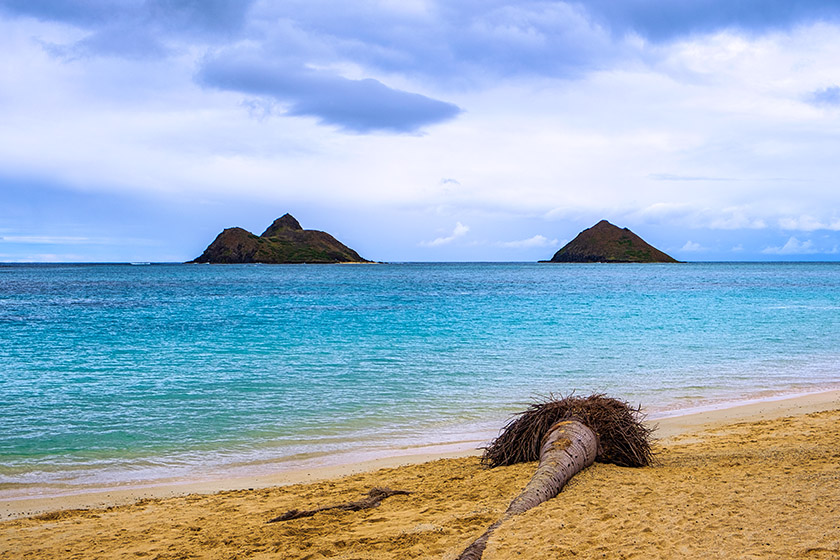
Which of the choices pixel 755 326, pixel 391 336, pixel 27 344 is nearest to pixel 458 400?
pixel 391 336

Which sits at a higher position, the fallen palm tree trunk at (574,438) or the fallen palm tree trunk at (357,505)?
the fallen palm tree trunk at (574,438)

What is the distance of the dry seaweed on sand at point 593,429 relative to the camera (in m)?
7.67

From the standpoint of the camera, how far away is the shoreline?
7.88 metres

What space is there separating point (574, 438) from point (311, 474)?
398cm

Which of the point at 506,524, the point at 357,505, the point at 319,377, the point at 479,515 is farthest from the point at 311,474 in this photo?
the point at 319,377

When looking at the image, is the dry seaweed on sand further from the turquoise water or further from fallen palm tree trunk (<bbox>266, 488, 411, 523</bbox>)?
the turquoise water

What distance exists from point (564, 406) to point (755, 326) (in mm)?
25715

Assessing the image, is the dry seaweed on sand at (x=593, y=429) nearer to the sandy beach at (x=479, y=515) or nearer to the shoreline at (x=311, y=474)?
the sandy beach at (x=479, y=515)

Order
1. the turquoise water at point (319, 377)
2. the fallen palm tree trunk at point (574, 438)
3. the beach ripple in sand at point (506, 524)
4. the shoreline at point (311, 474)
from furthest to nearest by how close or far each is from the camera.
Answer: the turquoise water at point (319, 377), the shoreline at point (311, 474), the fallen palm tree trunk at point (574, 438), the beach ripple in sand at point (506, 524)

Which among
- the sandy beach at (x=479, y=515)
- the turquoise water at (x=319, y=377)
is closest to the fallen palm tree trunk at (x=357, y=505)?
the sandy beach at (x=479, y=515)

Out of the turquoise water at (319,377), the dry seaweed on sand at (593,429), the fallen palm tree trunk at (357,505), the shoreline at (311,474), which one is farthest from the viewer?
the turquoise water at (319,377)

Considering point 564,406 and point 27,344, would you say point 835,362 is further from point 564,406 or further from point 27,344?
point 27,344

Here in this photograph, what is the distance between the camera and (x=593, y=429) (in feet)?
24.9

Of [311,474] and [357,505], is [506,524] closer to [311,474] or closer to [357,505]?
[357,505]
